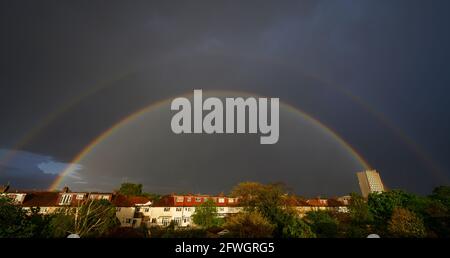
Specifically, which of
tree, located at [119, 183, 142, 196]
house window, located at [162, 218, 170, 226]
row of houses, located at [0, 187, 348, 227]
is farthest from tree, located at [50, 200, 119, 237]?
tree, located at [119, 183, 142, 196]

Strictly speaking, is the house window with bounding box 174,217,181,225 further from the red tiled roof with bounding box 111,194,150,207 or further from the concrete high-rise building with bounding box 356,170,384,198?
the concrete high-rise building with bounding box 356,170,384,198

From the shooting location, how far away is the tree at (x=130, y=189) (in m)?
85.1

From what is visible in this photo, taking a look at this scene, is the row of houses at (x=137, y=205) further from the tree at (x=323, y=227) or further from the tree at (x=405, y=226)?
the tree at (x=405, y=226)

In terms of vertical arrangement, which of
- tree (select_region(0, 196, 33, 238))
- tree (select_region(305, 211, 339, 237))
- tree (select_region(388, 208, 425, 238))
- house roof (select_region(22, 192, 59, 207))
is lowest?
tree (select_region(305, 211, 339, 237))

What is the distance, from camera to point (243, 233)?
30812 millimetres

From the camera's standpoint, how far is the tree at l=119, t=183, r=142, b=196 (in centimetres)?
8507

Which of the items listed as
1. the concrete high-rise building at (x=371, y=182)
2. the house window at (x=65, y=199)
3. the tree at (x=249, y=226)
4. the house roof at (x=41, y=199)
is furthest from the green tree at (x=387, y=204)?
the concrete high-rise building at (x=371, y=182)

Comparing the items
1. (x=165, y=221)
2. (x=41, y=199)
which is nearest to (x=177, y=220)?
(x=165, y=221)

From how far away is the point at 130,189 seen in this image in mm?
86125

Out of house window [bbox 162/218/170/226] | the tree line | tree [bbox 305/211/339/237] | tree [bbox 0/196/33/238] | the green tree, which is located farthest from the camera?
house window [bbox 162/218/170/226]
